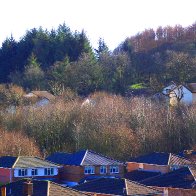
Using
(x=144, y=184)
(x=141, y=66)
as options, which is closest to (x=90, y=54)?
(x=141, y=66)

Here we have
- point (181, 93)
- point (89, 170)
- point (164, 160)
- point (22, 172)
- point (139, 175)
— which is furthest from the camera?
point (181, 93)

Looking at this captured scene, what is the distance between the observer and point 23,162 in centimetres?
4562

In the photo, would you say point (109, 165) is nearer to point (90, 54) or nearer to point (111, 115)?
point (111, 115)

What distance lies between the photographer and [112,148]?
175 ft

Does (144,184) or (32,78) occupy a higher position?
(32,78)

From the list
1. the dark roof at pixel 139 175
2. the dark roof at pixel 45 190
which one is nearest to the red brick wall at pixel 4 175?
the dark roof at pixel 139 175

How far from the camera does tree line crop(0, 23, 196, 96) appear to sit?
238 feet

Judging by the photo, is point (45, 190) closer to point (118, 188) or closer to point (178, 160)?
point (118, 188)

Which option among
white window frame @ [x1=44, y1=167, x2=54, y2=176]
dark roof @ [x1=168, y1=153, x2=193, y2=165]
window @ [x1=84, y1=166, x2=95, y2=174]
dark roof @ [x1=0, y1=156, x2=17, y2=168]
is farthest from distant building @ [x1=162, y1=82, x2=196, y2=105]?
dark roof @ [x1=0, y1=156, x2=17, y2=168]

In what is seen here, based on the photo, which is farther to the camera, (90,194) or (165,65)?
(165,65)

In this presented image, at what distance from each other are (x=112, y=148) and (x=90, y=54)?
97.1ft

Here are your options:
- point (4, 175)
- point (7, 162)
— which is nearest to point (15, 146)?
point (7, 162)

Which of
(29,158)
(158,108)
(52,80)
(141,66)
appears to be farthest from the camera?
(141,66)

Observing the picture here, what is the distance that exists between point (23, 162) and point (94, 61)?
3306 cm
